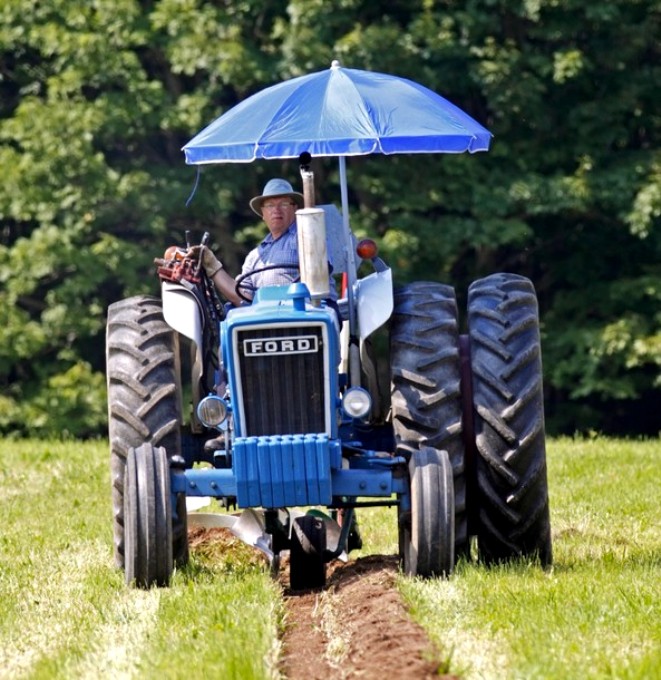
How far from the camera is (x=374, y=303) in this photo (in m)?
9.48

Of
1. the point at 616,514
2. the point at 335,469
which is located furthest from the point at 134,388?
the point at 616,514

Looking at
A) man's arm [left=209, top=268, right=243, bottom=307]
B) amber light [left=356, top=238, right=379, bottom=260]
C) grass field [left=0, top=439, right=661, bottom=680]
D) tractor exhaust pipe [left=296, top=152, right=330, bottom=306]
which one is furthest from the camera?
man's arm [left=209, top=268, right=243, bottom=307]

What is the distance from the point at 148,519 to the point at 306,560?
39.3 inches

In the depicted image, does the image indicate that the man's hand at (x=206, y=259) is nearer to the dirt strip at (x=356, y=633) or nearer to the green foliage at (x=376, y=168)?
the dirt strip at (x=356, y=633)

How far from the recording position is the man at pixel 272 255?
393 inches

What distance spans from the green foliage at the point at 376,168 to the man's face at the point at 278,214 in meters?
14.0

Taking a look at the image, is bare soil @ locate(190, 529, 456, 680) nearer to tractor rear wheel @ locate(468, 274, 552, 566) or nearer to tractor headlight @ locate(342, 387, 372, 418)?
tractor rear wheel @ locate(468, 274, 552, 566)

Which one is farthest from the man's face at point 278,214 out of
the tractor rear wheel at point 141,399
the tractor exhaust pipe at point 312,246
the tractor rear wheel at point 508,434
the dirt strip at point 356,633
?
the dirt strip at point 356,633

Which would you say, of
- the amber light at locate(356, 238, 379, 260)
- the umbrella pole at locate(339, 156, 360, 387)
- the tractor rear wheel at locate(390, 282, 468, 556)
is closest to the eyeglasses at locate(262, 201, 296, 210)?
the umbrella pole at locate(339, 156, 360, 387)

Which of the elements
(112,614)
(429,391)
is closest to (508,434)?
(429,391)

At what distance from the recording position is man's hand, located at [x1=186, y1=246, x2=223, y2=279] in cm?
991

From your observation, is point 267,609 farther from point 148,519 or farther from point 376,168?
point 376,168

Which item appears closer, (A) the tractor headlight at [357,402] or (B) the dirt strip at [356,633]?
(B) the dirt strip at [356,633]

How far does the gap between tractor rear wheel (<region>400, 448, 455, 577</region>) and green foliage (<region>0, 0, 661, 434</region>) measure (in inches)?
613
